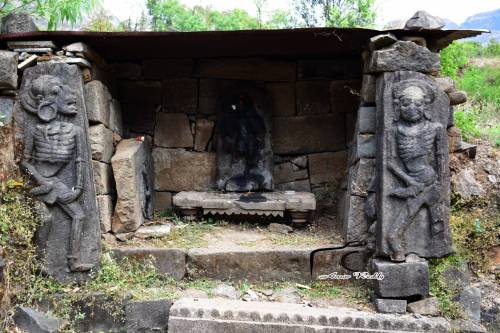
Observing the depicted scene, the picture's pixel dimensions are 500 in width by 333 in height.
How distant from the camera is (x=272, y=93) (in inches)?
228

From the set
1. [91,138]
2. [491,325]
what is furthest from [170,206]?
[491,325]

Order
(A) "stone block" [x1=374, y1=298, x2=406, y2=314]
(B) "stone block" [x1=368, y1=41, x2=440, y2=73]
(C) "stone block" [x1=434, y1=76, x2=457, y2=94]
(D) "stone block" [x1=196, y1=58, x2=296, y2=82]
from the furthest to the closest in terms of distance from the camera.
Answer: (D) "stone block" [x1=196, y1=58, x2=296, y2=82], (C) "stone block" [x1=434, y1=76, x2=457, y2=94], (B) "stone block" [x1=368, y1=41, x2=440, y2=73], (A) "stone block" [x1=374, y1=298, x2=406, y2=314]

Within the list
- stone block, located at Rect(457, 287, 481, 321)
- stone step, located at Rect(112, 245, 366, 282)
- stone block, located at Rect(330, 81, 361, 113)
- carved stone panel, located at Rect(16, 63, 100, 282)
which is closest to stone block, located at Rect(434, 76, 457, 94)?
stone block, located at Rect(330, 81, 361, 113)

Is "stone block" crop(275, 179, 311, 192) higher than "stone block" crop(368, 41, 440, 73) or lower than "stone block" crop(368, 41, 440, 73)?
lower

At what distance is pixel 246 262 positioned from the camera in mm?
4465

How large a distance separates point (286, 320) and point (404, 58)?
2346mm

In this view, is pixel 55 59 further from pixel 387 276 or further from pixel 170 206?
pixel 387 276

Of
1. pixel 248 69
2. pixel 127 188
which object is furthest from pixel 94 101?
pixel 248 69

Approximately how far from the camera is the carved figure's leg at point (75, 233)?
4117mm

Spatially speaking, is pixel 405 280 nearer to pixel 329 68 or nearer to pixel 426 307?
pixel 426 307

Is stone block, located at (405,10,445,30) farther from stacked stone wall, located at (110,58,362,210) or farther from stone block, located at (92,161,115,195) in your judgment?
stone block, located at (92,161,115,195)

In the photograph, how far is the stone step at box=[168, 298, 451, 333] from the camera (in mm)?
3803

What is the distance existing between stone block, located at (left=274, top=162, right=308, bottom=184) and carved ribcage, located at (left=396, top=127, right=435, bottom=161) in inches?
76.5

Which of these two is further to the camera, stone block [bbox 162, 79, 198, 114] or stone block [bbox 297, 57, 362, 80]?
stone block [bbox 162, 79, 198, 114]
